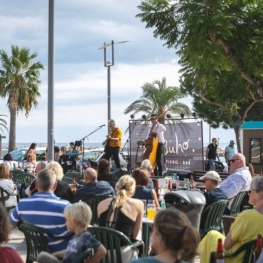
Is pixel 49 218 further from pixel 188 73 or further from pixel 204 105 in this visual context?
pixel 204 105

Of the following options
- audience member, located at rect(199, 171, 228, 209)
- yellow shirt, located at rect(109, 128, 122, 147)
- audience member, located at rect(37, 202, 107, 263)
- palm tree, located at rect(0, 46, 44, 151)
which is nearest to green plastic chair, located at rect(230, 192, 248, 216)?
audience member, located at rect(199, 171, 228, 209)

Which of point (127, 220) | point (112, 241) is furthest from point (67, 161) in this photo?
point (112, 241)

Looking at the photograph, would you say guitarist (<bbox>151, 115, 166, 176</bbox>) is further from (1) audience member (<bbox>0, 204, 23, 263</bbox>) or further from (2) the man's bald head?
(1) audience member (<bbox>0, 204, 23, 263</bbox>)

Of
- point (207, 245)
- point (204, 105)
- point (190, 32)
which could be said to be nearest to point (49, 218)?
point (207, 245)

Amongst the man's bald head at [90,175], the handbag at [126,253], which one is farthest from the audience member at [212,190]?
the handbag at [126,253]

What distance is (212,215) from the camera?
23.2 feet

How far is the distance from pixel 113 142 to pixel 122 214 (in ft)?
33.8

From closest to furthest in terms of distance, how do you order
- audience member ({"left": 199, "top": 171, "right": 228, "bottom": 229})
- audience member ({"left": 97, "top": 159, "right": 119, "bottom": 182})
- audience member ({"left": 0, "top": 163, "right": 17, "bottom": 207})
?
1. audience member ({"left": 199, "top": 171, "right": 228, "bottom": 229})
2. audience member ({"left": 97, "top": 159, "right": 119, "bottom": 182})
3. audience member ({"left": 0, "top": 163, "right": 17, "bottom": 207})

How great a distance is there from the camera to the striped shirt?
5309mm

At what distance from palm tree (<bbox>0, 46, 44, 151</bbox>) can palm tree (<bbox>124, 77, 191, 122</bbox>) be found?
11.7 m

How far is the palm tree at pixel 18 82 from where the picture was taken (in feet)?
117

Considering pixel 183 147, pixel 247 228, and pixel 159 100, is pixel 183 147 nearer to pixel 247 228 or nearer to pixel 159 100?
pixel 247 228

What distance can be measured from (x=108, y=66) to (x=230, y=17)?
437 inches

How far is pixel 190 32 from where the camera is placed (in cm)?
1468
